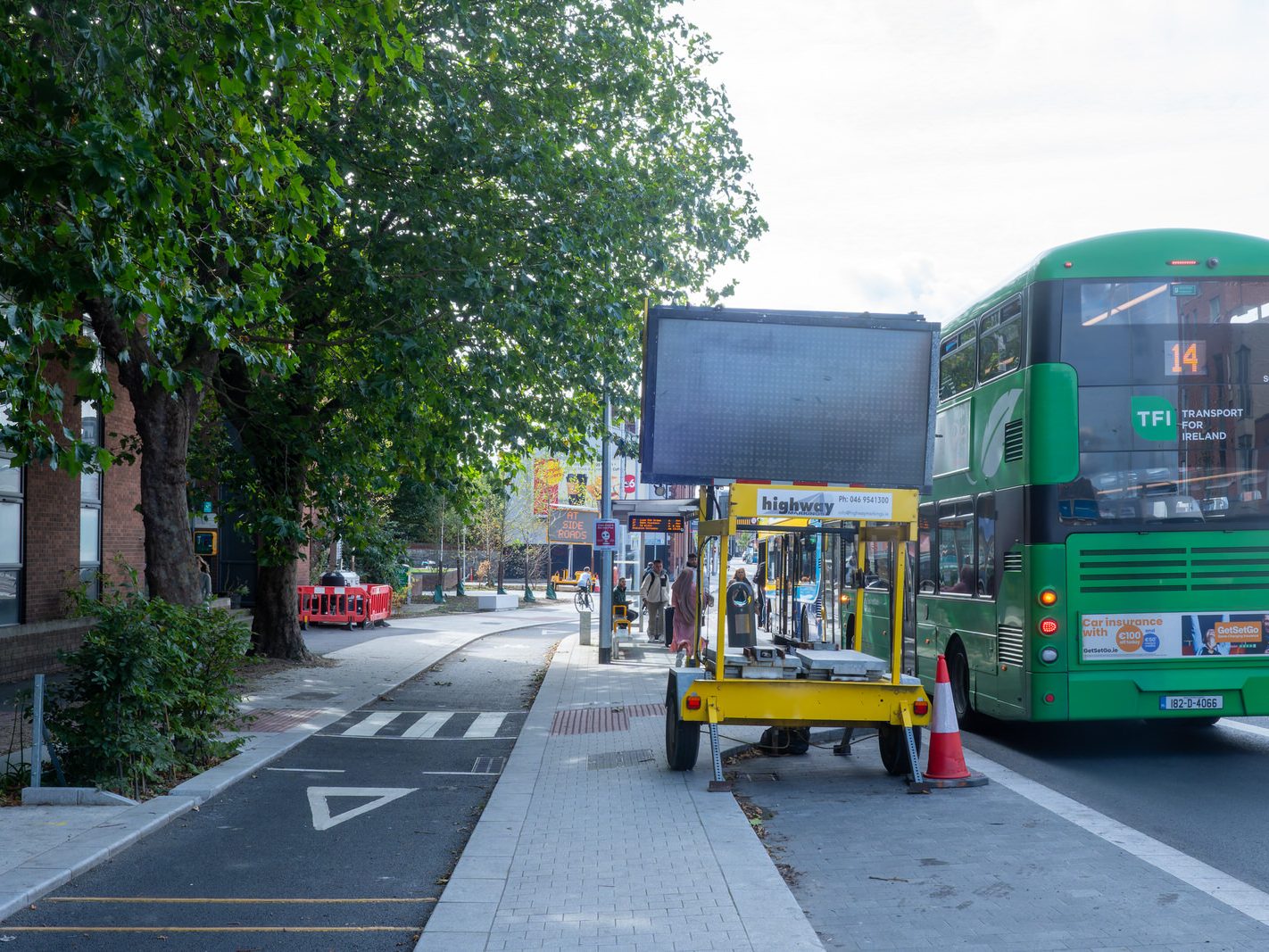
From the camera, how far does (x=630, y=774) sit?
10.2 meters

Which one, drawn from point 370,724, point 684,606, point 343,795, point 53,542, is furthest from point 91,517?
point 343,795

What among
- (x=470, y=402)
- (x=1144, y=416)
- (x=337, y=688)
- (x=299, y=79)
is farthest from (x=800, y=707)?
Result: (x=337, y=688)

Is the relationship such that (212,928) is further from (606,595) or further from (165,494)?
(606,595)

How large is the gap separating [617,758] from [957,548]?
4.23 metres

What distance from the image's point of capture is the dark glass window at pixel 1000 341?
10909 millimetres

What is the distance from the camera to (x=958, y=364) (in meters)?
13.0

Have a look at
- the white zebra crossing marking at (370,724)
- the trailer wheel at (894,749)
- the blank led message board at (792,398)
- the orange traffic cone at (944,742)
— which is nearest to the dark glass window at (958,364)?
the blank led message board at (792,398)

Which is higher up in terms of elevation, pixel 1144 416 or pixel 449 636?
pixel 1144 416

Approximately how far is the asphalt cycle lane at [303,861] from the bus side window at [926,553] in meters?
5.06

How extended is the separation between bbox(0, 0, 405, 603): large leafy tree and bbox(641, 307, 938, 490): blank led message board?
3167 millimetres

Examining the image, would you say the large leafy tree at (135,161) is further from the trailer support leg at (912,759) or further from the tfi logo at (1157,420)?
the tfi logo at (1157,420)

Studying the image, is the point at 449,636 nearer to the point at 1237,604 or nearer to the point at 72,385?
the point at 72,385

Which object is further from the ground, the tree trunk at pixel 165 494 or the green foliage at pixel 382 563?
the tree trunk at pixel 165 494

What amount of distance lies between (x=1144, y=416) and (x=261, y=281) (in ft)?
24.2
